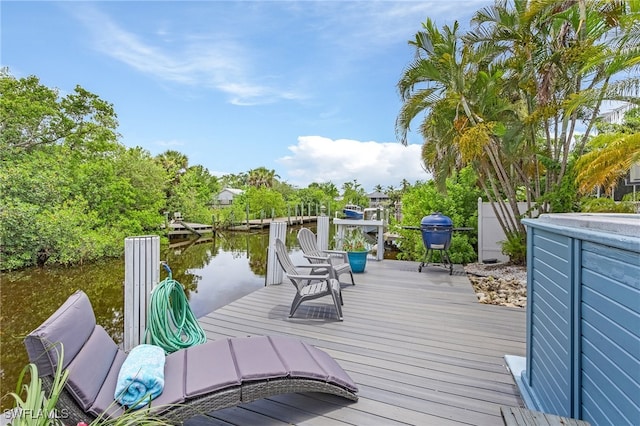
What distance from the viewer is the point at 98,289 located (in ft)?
31.2

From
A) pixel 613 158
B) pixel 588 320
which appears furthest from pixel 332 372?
pixel 613 158

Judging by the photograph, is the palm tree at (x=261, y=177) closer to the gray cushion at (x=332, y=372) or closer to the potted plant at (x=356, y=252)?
the potted plant at (x=356, y=252)

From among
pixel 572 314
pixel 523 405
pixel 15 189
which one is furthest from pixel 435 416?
pixel 15 189

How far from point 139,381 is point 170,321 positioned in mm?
1347

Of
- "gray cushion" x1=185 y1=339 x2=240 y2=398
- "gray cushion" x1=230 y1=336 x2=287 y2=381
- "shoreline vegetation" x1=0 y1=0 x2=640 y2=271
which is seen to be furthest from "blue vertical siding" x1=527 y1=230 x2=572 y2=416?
"shoreline vegetation" x1=0 y1=0 x2=640 y2=271

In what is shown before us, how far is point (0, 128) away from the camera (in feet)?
43.4

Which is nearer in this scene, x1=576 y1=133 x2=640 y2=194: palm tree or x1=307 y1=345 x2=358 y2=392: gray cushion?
x1=307 y1=345 x2=358 y2=392: gray cushion

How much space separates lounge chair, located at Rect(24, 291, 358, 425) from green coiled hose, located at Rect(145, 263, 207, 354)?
664 millimetres

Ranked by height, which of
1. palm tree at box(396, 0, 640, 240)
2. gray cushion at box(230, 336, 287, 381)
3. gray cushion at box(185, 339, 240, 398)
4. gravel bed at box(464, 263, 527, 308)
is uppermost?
palm tree at box(396, 0, 640, 240)

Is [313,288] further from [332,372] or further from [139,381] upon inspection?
[139,381]

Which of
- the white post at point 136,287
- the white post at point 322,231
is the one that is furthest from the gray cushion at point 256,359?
the white post at point 322,231

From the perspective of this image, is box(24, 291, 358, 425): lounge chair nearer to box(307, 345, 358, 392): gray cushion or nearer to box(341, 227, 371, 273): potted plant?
box(307, 345, 358, 392): gray cushion

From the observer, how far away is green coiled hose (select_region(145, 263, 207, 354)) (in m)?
2.91

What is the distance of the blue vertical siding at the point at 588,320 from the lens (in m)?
1.11
